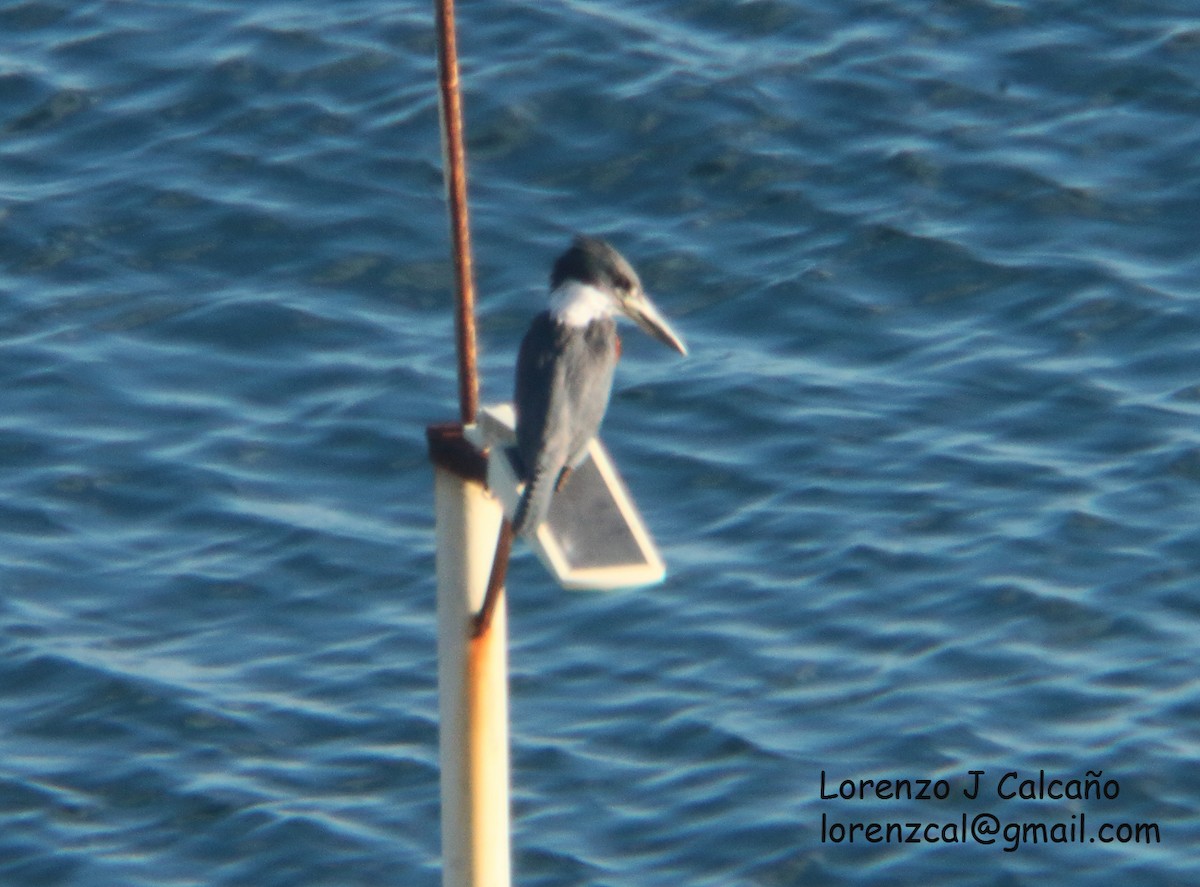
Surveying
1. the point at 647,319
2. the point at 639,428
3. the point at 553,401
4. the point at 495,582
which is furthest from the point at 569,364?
the point at 639,428

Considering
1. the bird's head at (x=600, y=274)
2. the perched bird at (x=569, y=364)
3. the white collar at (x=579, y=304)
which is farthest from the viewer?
the bird's head at (x=600, y=274)

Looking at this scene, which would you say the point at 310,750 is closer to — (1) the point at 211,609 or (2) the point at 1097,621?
(1) the point at 211,609

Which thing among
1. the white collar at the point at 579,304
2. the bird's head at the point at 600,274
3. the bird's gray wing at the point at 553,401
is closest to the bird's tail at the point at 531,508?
the bird's gray wing at the point at 553,401

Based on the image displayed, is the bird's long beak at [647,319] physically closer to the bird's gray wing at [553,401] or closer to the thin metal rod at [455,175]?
the bird's gray wing at [553,401]

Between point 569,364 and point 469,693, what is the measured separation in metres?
1.28

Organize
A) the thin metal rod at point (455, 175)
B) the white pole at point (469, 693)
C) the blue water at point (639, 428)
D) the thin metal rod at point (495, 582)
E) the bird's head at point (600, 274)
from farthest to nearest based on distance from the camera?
the blue water at point (639, 428) → the bird's head at point (600, 274) → the white pole at point (469, 693) → the thin metal rod at point (495, 582) → the thin metal rod at point (455, 175)

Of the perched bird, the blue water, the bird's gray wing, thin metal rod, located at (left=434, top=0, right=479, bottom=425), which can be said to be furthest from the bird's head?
the blue water

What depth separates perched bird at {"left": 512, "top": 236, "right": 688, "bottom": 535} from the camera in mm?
5401

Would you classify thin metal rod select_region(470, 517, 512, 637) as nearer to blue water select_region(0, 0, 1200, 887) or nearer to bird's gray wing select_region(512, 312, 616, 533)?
bird's gray wing select_region(512, 312, 616, 533)

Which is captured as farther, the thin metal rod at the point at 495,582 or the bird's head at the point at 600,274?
the bird's head at the point at 600,274

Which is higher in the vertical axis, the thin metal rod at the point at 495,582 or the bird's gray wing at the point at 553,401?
the bird's gray wing at the point at 553,401

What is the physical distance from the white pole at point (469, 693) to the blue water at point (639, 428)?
280 cm

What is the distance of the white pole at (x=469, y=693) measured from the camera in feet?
18.1

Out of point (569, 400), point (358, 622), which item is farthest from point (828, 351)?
point (569, 400)
